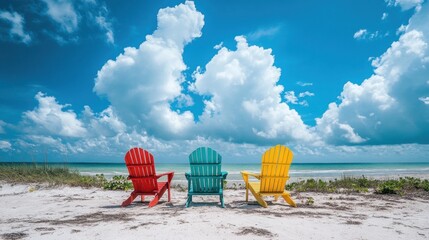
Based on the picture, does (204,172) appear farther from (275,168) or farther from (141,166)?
(275,168)

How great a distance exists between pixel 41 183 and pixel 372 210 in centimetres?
948

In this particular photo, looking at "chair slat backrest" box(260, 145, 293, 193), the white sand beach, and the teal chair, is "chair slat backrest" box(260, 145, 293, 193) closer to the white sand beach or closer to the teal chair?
the white sand beach

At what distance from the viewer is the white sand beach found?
352 cm

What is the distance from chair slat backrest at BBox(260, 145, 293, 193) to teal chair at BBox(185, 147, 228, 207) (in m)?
0.90

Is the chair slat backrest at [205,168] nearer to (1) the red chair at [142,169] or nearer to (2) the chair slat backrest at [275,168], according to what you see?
(1) the red chair at [142,169]

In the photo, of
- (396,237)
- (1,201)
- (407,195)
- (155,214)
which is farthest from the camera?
(407,195)

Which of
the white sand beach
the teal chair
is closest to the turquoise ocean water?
the white sand beach

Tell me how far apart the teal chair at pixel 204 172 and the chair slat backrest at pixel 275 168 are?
35.5 inches

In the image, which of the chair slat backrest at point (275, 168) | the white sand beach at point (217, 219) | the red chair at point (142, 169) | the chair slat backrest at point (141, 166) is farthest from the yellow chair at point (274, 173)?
the chair slat backrest at point (141, 166)

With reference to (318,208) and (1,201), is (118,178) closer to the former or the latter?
(1,201)

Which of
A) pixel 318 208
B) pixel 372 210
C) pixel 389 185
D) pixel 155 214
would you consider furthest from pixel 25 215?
pixel 389 185

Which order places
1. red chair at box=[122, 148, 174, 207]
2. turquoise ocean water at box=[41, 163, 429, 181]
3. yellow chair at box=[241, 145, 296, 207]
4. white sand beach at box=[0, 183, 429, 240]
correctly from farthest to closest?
turquoise ocean water at box=[41, 163, 429, 181] → red chair at box=[122, 148, 174, 207] → yellow chair at box=[241, 145, 296, 207] → white sand beach at box=[0, 183, 429, 240]

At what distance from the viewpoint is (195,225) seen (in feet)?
12.8

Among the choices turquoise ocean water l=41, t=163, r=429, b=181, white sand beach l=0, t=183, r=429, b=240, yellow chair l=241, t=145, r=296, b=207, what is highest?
yellow chair l=241, t=145, r=296, b=207
